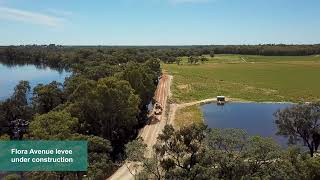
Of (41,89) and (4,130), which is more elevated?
(41,89)

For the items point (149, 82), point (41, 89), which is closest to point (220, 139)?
point (149, 82)

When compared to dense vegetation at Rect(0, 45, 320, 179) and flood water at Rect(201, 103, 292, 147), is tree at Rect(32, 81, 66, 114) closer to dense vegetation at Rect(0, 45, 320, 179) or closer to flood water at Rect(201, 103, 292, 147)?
dense vegetation at Rect(0, 45, 320, 179)

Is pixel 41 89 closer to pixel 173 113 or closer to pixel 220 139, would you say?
pixel 173 113

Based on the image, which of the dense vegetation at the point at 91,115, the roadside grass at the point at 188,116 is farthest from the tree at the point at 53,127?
the roadside grass at the point at 188,116

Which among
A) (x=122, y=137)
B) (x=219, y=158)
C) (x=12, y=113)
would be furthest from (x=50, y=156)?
(x=12, y=113)

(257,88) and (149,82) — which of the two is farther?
(257,88)

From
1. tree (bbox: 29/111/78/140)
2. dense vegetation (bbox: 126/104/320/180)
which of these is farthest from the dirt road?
tree (bbox: 29/111/78/140)

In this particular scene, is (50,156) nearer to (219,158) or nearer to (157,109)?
(219,158)
